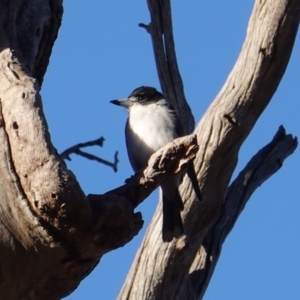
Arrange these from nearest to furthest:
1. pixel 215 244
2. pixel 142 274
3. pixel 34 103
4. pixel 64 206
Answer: pixel 64 206 → pixel 34 103 → pixel 142 274 → pixel 215 244

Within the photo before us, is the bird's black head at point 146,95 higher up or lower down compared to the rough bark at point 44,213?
higher up

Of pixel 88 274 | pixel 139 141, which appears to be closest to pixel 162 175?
pixel 88 274

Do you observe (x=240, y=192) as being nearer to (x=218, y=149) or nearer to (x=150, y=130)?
(x=218, y=149)

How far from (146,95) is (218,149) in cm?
160

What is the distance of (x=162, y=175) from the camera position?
425 cm

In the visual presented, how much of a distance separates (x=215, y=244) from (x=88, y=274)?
7.10 feet

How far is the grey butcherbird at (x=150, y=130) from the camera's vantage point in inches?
244

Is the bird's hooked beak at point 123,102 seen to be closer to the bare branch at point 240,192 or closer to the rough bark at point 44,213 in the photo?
the bare branch at point 240,192

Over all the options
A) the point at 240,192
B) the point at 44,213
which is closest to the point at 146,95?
the point at 240,192

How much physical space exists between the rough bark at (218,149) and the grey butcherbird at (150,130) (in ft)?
0.37

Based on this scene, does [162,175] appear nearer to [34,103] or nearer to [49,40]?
[34,103]

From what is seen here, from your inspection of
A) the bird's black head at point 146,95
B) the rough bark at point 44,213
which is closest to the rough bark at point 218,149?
the bird's black head at point 146,95

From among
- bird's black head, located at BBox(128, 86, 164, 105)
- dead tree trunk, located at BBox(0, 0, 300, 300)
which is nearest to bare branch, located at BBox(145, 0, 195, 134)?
→ dead tree trunk, located at BBox(0, 0, 300, 300)

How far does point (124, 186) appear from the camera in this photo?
416 cm
